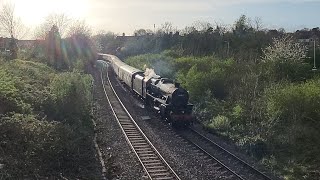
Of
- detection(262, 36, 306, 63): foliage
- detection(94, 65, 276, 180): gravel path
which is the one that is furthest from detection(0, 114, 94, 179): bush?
detection(262, 36, 306, 63): foliage

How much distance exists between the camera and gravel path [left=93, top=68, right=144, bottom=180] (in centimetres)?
1413

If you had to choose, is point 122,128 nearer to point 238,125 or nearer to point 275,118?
point 238,125

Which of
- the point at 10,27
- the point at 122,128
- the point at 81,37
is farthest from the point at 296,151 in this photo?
the point at 81,37

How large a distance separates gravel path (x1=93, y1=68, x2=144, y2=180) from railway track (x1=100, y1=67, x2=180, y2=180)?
0.28 m

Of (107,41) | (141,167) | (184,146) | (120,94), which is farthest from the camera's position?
(107,41)

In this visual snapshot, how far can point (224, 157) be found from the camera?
16500 millimetres

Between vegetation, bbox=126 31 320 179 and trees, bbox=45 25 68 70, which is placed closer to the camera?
vegetation, bbox=126 31 320 179

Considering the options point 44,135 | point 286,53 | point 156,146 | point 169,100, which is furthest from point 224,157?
point 286,53

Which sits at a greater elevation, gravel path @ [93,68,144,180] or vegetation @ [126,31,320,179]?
vegetation @ [126,31,320,179]

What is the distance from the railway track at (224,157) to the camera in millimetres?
14031

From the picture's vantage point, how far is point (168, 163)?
1526 cm

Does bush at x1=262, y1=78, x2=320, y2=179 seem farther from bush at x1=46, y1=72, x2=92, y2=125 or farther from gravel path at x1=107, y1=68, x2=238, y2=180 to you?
bush at x1=46, y1=72, x2=92, y2=125

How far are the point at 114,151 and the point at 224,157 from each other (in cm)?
505

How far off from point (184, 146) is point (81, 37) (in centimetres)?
5889
